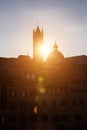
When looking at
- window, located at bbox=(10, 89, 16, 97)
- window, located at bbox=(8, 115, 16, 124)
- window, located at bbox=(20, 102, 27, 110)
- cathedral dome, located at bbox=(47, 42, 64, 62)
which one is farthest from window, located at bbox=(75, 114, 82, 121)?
cathedral dome, located at bbox=(47, 42, 64, 62)

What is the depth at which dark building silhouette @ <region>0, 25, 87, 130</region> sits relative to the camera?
57.8 metres

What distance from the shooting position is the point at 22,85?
59.0m

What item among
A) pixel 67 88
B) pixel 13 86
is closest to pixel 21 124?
pixel 13 86

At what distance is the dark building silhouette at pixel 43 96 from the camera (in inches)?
2275

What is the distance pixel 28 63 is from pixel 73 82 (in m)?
9.20

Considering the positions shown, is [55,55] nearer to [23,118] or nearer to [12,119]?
[23,118]

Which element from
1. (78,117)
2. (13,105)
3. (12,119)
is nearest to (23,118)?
(12,119)

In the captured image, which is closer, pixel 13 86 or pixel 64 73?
pixel 13 86

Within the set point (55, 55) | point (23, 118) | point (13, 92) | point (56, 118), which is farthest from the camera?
point (55, 55)

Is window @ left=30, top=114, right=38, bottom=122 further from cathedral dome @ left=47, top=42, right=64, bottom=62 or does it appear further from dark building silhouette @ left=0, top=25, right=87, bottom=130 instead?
cathedral dome @ left=47, top=42, right=64, bottom=62

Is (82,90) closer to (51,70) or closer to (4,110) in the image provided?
(51,70)

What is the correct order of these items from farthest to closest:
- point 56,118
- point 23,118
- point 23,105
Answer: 1. point 56,118
2. point 23,105
3. point 23,118

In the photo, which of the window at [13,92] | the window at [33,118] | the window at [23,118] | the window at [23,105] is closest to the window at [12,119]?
the window at [23,118]

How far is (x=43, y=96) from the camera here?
60438 millimetres
